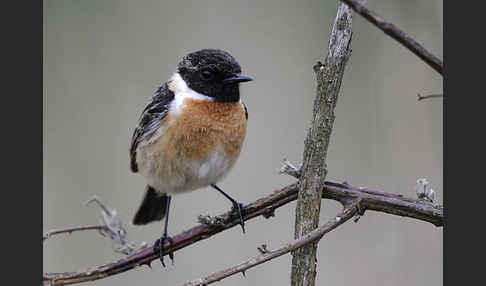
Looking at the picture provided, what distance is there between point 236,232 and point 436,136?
7.11 feet

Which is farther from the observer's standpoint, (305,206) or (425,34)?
(425,34)

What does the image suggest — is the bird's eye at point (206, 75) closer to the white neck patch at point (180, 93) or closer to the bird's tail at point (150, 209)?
the white neck patch at point (180, 93)

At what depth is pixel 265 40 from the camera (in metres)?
5.52

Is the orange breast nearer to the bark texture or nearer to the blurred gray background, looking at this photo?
the blurred gray background

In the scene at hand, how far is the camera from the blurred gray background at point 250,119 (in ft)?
12.8

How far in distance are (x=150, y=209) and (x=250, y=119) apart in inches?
52.3

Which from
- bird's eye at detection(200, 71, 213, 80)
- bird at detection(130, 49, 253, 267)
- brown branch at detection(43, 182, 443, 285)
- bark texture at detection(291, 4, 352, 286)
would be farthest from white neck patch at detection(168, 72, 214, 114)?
bark texture at detection(291, 4, 352, 286)

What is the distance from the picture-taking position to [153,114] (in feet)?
13.6

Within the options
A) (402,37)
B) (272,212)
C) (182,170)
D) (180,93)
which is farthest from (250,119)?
(402,37)

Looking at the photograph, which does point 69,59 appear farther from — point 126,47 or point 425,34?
point 425,34

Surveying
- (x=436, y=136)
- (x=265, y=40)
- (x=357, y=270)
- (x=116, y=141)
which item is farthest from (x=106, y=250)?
(x=436, y=136)

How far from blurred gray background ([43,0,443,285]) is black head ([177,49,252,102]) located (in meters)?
0.96

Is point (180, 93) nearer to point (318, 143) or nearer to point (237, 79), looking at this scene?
point (237, 79)

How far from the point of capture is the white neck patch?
13.0 ft
